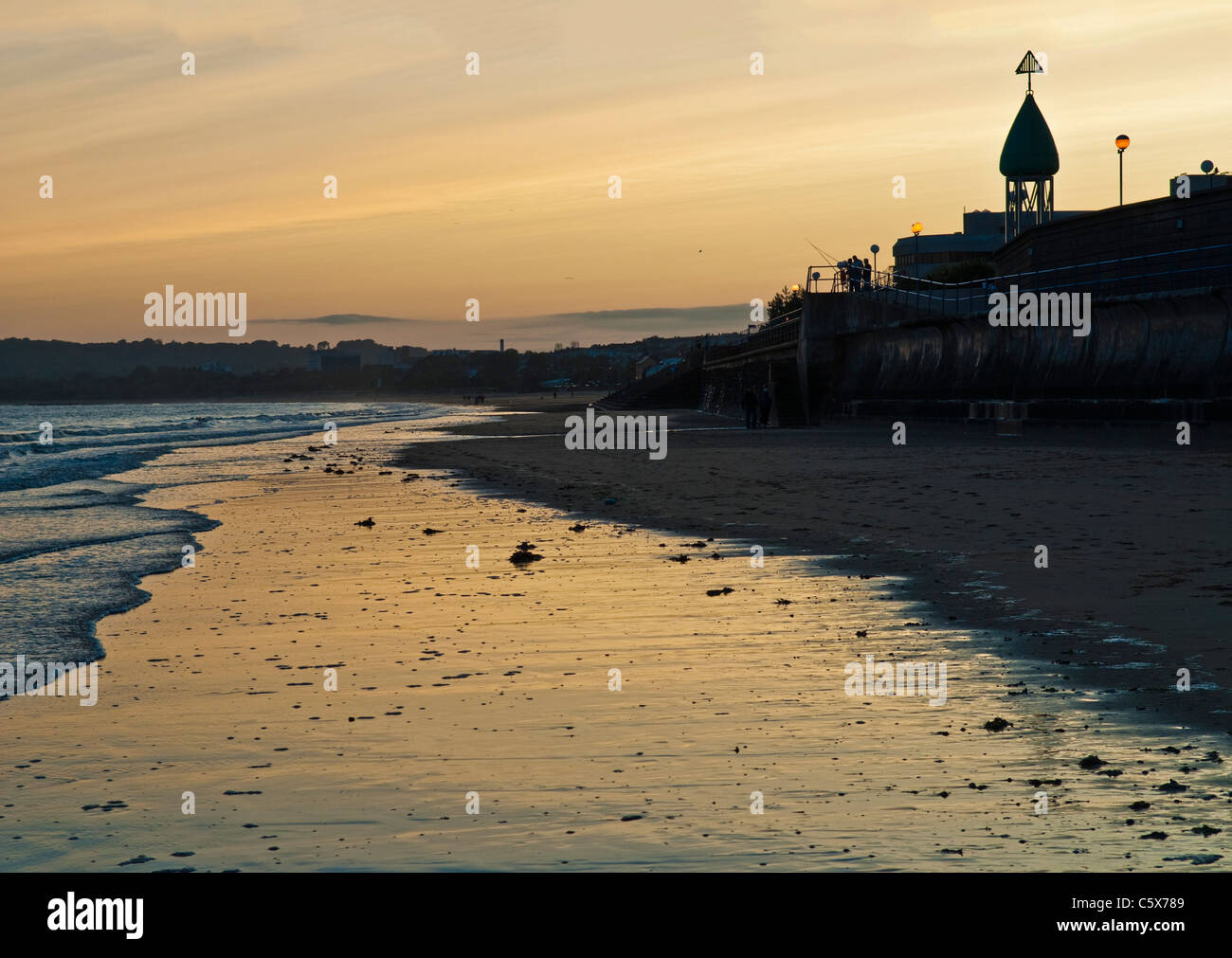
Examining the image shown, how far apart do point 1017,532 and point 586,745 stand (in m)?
9.65

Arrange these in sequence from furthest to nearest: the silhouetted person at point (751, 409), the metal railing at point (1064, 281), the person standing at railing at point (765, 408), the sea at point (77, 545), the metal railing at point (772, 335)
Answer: the metal railing at point (772, 335)
the person standing at railing at point (765, 408)
the silhouetted person at point (751, 409)
the metal railing at point (1064, 281)
the sea at point (77, 545)

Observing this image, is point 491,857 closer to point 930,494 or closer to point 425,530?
point 425,530

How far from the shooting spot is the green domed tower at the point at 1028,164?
85125 millimetres

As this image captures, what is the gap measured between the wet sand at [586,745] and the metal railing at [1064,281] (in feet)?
98.1

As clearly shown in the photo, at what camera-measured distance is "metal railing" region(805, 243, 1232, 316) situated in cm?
3900

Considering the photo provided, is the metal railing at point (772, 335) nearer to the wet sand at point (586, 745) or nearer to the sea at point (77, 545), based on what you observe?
the sea at point (77, 545)

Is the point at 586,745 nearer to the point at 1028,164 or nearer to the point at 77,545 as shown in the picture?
the point at 77,545

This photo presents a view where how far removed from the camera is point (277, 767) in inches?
249

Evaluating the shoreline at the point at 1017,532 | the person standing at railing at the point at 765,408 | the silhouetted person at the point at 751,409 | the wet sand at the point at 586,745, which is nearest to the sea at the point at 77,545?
the wet sand at the point at 586,745

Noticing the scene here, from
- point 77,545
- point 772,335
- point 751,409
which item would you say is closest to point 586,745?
point 77,545

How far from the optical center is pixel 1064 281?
47062 millimetres

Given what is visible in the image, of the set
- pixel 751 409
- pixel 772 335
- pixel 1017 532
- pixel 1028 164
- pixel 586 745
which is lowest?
pixel 586 745

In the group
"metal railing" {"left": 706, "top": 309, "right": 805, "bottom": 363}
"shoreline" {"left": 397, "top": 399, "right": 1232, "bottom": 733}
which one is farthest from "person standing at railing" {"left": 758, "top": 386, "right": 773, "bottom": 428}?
"shoreline" {"left": 397, "top": 399, "right": 1232, "bottom": 733}
